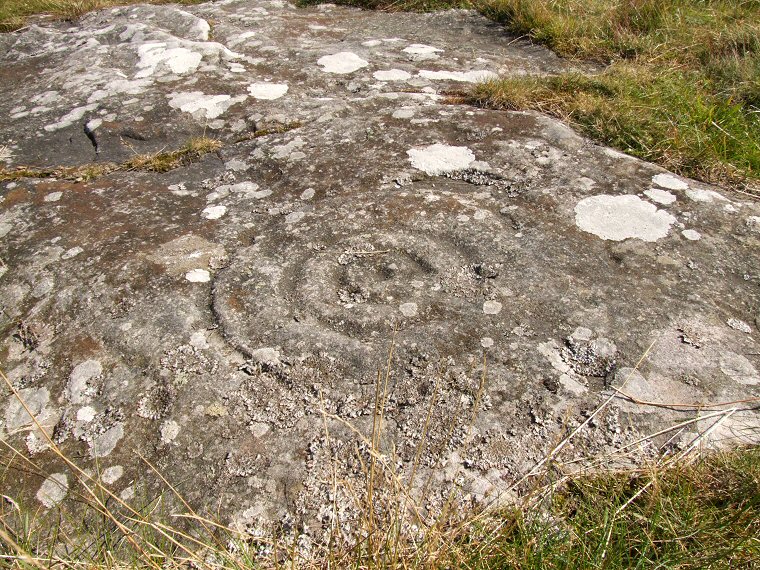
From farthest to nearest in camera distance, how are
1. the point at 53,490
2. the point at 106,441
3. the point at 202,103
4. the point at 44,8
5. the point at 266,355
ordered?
the point at 44,8
the point at 202,103
the point at 266,355
the point at 106,441
the point at 53,490

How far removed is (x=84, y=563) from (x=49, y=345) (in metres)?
1.00

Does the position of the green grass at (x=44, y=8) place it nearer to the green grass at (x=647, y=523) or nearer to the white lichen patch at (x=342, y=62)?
the white lichen patch at (x=342, y=62)

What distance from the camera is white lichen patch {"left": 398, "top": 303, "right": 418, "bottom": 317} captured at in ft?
7.37

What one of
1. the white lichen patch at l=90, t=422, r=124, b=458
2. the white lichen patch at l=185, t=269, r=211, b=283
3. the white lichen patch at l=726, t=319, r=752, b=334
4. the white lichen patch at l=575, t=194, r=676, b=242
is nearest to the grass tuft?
the white lichen patch at l=185, t=269, r=211, b=283

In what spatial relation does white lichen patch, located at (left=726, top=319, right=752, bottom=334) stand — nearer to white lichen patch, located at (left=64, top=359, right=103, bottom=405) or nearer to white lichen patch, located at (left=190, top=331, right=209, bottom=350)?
white lichen patch, located at (left=190, top=331, right=209, bottom=350)

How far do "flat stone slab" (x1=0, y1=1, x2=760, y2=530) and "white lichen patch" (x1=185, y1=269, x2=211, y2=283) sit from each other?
0.02 metres

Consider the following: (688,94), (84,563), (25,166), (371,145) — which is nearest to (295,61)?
Answer: (371,145)

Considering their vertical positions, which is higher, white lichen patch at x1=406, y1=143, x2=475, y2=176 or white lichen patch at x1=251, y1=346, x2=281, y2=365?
white lichen patch at x1=406, y1=143, x2=475, y2=176

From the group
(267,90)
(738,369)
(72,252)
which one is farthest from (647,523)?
(267,90)

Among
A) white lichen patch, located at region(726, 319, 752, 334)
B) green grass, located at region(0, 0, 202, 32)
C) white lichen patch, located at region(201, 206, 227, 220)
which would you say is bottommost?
green grass, located at region(0, 0, 202, 32)

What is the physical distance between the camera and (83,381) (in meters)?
2.07

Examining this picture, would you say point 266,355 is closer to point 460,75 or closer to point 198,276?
point 198,276

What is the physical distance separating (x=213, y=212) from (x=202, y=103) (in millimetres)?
1204

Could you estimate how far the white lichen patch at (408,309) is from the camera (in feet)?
7.37
